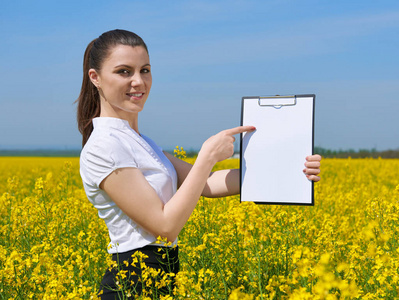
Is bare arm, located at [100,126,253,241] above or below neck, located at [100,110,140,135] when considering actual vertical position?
below

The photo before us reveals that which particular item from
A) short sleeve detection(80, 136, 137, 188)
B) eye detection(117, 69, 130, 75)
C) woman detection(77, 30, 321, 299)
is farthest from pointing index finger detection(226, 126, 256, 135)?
eye detection(117, 69, 130, 75)

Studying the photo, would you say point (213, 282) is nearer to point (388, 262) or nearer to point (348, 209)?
A: point (388, 262)

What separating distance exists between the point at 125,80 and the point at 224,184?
856 millimetres

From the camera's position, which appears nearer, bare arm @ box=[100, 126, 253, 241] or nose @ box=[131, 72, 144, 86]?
bare arm @ box=[100, 126, 253, 241]

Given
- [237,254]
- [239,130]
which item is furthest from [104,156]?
[237,254]

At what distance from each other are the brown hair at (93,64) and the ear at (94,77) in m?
0.02

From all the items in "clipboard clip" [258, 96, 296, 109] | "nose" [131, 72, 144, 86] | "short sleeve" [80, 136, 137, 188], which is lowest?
"short sleeve" [80, 136, 137, 188]

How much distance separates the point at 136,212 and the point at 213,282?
0.63m

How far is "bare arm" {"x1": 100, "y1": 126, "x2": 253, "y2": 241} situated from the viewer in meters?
2.09

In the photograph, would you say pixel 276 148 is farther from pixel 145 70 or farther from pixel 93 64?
pixel 93 64

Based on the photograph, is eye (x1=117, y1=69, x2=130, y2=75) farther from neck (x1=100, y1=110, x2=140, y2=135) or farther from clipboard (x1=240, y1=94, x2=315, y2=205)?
clipboard (x1=240, y1=94, x2=315, y2=205)

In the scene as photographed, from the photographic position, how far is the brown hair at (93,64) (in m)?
2.34

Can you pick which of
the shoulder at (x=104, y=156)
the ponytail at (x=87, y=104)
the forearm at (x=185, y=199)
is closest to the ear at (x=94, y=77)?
the ponytail at (x=87, y=104)

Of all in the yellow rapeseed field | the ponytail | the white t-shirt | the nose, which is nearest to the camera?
the yellow rapeseed field
